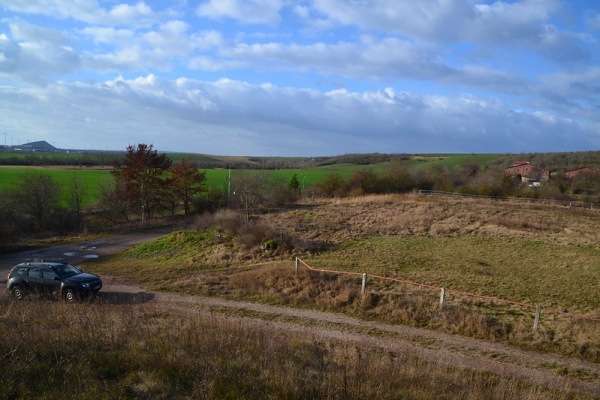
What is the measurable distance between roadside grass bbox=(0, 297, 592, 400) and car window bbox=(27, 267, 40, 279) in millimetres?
10690

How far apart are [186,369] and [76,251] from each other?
2883cm

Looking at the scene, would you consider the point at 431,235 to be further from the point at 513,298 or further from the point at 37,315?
the point at 37,315

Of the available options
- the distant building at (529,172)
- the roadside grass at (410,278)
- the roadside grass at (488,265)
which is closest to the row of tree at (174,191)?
the distant building at (529,172)

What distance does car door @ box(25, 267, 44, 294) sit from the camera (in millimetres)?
17562

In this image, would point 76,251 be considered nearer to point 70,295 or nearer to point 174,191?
point 70,295

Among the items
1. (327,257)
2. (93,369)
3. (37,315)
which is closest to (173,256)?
(327,257)

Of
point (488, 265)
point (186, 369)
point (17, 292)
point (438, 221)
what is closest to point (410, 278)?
point (488, 265)

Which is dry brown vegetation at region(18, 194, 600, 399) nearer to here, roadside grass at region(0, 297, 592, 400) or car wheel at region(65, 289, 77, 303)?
roadside grass at region(0, 297, 592, 400)

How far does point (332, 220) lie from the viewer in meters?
38.2

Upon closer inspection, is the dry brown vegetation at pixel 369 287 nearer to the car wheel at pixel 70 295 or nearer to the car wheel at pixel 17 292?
the car wheel at pixel 70 295

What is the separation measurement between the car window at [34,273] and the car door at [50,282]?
0.31m

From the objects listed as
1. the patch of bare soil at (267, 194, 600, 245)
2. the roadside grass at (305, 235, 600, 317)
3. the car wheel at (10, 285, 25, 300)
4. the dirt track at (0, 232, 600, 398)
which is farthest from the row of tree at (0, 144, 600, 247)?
the dirt track at (0, 232, 600, 398)

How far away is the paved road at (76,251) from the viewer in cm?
2765

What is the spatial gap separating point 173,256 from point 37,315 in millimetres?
17626
